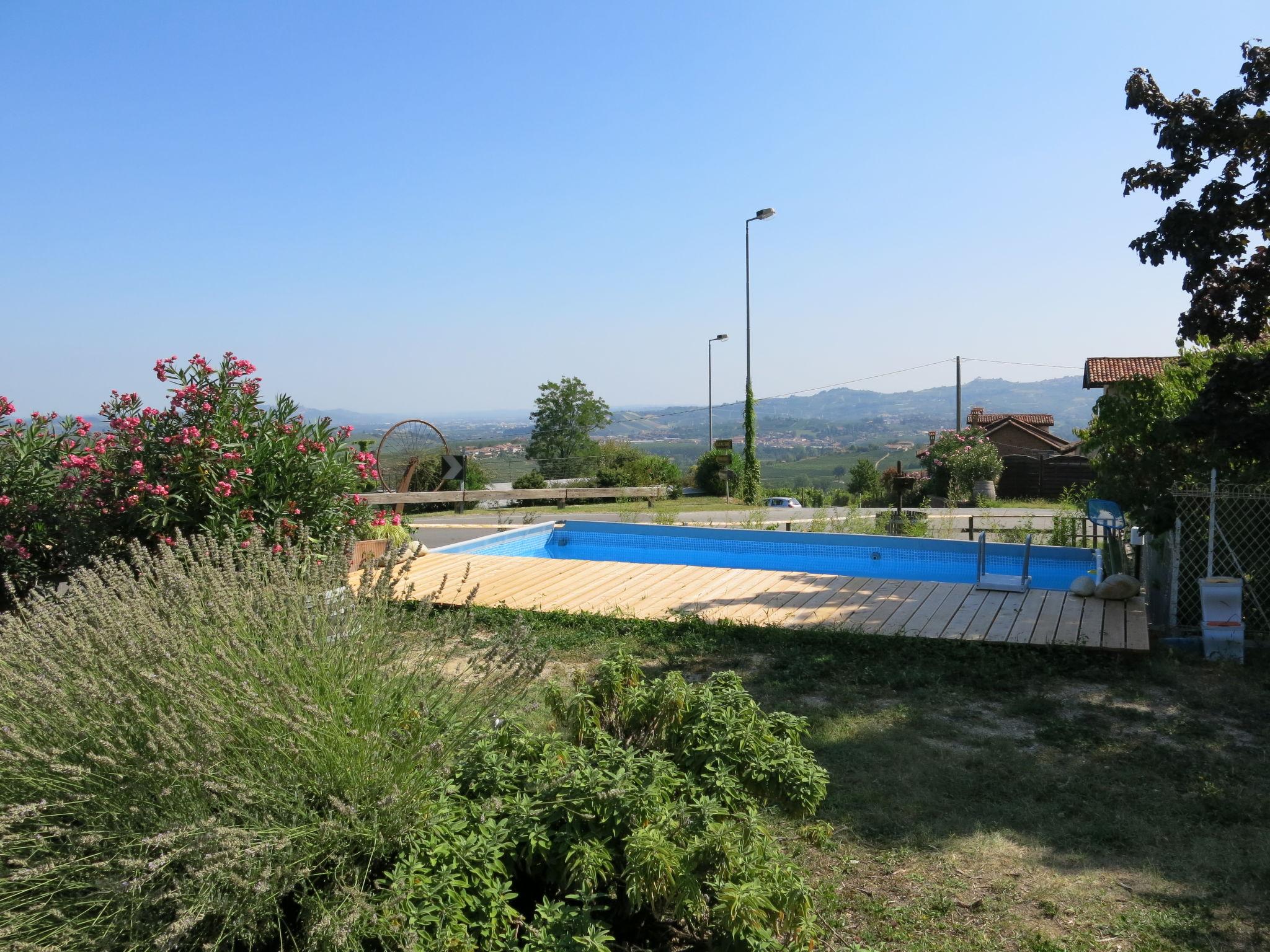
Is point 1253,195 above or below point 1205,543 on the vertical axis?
above

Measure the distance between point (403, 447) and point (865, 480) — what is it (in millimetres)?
12126

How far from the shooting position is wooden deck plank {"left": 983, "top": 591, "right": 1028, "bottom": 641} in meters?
6.26

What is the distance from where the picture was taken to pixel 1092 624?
6.46 meters

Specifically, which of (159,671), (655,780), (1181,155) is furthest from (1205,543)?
(159,671)

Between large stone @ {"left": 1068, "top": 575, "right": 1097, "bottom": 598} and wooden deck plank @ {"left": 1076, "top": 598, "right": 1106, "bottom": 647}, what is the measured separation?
2.4 inches

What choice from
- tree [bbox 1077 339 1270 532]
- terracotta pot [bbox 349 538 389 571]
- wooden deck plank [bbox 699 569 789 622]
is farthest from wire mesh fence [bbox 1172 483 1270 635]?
terracotta pot [bbox 349 538 389 571]

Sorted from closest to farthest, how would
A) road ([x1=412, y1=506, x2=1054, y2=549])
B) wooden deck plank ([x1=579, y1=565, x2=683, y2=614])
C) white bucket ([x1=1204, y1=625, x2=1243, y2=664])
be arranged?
white bucket ([x1=1204, y1=625, x2=1243, y2=664]) < wooden deck plank ([x1=579, y1=565, x2=683, y2=614]) < road ([x1=412, y1=506, x2=1054, y2=549])

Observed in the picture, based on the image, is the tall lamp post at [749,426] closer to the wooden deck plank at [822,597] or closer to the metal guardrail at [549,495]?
the metal guardrail at [549,495]

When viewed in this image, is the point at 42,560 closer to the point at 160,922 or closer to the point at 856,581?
the point at 160,922

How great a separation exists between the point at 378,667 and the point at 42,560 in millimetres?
5358

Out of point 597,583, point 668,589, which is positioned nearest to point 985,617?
point 668,589

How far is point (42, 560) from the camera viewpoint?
6707 millimetres

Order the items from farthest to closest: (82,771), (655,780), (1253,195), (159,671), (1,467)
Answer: (1,467)
(1253,195)
(655,780)
(159,671)
(82,771)

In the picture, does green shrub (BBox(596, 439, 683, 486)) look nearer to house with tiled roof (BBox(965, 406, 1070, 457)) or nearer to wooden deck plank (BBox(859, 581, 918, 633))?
house with tiled roof (BBox(965, 406, 1070, 457))
